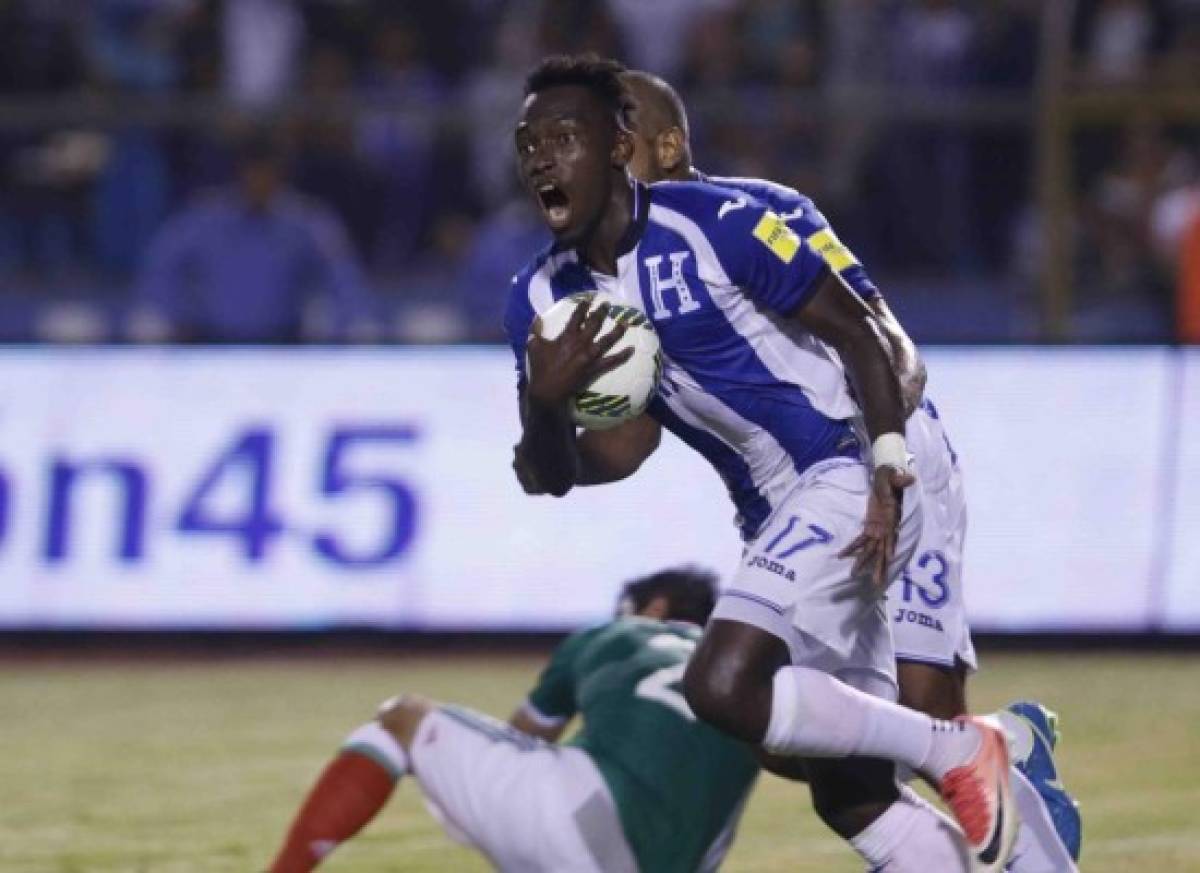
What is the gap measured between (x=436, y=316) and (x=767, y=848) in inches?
260

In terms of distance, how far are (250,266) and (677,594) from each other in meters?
7.39

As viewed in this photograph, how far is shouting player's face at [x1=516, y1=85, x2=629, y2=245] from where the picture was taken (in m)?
5.84

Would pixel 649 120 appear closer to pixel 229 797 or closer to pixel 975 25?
pixel 229 797

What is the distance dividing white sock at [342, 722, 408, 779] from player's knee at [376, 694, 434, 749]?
1 cm

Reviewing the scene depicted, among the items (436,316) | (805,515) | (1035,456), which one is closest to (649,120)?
(805,515)

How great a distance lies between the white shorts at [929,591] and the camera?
21.2 ft

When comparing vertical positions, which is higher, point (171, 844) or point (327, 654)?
point (171, 844)

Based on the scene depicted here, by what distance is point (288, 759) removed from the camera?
9.28m

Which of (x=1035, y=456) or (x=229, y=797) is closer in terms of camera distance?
(x=229, y=797)

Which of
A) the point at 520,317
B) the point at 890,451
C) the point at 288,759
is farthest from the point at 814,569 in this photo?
the point at 288,759

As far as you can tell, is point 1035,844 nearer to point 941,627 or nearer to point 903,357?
point 941,627

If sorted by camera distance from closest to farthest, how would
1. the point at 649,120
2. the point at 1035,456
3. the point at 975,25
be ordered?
the point at 649,120
the point at 1035,456
the point at 975,25

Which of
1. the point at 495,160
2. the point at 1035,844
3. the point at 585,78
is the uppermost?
the point at 585,78

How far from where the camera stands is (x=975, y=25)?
14.8 metres
